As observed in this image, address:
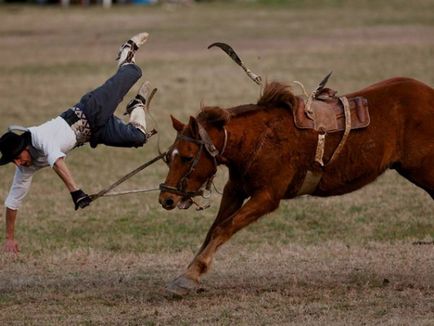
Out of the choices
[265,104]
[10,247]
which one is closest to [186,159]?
[265,104]

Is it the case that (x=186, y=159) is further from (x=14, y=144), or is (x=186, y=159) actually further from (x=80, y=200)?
(x=14, y=144)

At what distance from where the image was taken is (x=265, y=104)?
8.30 meters

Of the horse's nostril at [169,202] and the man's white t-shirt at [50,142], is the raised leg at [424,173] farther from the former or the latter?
the man's white t-shirt at [50,142]

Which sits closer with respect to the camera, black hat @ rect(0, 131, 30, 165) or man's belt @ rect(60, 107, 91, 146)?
black hat @ rect(0, 131, 30, 165)

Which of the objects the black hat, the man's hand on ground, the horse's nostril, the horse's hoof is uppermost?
the horse's nostril

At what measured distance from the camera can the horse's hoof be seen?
792 centimetres

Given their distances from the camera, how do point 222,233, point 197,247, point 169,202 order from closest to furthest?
1. point 169,202
2. point 222,233
3. point 197,247

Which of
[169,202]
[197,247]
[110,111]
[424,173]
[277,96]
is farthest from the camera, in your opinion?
[197,247]

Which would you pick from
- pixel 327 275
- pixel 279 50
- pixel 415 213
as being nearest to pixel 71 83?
pixel 279 50

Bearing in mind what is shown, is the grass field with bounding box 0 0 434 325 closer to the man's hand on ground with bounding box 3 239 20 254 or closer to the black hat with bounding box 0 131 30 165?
the man's hand on ground with bounding box 3 239 20 254

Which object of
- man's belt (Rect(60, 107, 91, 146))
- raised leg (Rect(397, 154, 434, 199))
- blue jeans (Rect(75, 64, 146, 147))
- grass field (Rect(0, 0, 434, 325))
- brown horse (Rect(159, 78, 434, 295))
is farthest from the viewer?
blue jeans (Rect(75, 64, 146, 147))

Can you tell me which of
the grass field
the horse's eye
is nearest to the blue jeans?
the grass field

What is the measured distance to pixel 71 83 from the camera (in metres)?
24.2

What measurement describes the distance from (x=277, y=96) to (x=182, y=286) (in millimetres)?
1559
